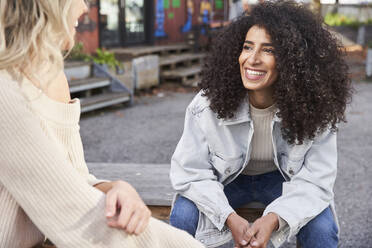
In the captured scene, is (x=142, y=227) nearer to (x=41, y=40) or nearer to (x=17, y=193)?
(x=17, y=193)

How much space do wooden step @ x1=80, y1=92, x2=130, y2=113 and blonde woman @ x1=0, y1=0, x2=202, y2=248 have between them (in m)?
6.69

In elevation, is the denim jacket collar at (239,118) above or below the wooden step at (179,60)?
above

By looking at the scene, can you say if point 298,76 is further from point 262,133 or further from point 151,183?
point 151,183

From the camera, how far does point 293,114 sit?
7.94 ft

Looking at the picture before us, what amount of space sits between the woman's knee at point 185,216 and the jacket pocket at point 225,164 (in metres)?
0.22

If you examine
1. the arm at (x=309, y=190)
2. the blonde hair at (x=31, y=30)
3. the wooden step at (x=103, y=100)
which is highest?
the blonde hair at (x=31, y=30)

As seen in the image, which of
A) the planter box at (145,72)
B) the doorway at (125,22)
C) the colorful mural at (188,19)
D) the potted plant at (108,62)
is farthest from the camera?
the colorful mural at (188,19)

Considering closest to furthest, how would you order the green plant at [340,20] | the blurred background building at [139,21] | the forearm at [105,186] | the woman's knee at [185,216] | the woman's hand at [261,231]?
the forearm at [105,186]
the woman's hand at [261,231]
the woman's knee at [185,216]
the blurred background building at [139,21]
the green plant at [340,20]

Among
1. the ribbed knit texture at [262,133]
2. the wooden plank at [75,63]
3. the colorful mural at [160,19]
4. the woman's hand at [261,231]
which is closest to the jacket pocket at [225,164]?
the ribbed knit texture at [262,133]

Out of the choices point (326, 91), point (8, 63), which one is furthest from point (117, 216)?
point (326, 91)

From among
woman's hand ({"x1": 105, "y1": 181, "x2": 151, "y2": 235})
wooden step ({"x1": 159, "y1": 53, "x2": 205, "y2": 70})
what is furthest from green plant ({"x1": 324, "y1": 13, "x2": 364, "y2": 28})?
woman's hand ({"x1": 105, "y1": 181, "x2": 151, "y2": 235})

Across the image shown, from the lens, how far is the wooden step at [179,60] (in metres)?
11.4

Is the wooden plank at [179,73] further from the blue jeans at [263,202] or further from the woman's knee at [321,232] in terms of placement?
the woman's knee at [321,232]

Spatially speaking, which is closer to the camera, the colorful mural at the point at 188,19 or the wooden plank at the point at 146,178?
the wooden plank at the point at 146,178
